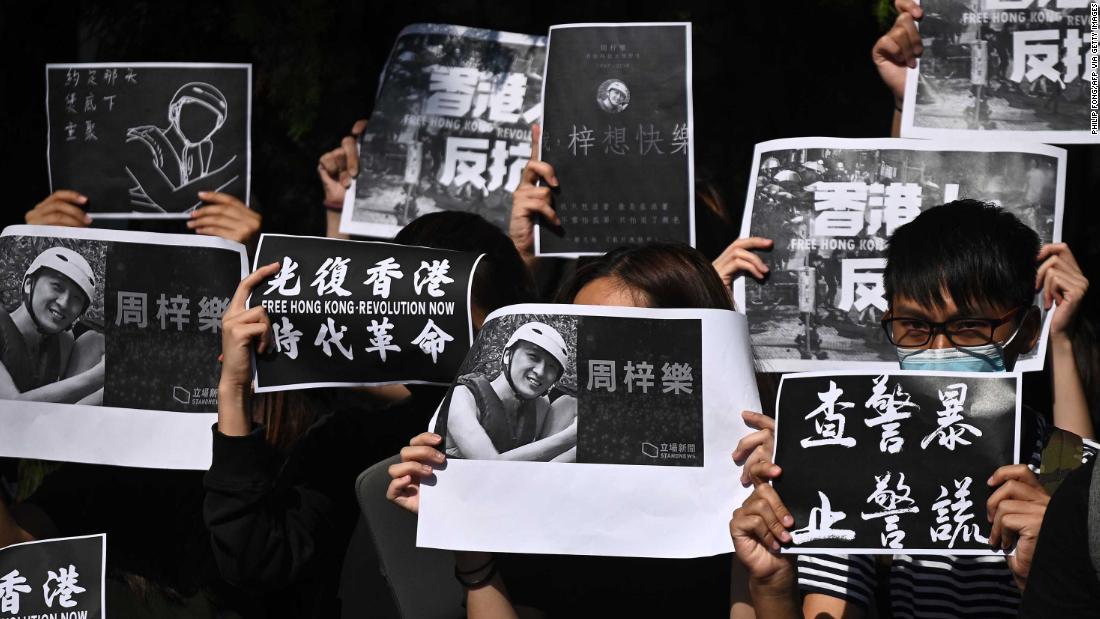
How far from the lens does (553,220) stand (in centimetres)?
276

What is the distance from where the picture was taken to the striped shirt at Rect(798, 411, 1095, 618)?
6.81ft

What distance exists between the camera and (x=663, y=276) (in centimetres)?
233

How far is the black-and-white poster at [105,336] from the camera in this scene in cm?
247

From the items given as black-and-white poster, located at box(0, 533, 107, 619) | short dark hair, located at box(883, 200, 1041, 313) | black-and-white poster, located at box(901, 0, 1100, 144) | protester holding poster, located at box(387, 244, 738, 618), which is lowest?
black-and-white poster, located at box(0, 533, 107, 619)

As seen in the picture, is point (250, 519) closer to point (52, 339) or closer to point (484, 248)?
point (52, 339)

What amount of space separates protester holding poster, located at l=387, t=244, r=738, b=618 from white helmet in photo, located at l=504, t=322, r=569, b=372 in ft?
0.77

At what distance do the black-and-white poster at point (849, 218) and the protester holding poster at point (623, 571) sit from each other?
10.7 inches

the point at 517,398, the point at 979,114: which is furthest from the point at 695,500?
the point at 979,114

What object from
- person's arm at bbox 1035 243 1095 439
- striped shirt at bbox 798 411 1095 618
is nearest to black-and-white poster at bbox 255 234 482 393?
striped shirt at bbox 798 411 1095 618

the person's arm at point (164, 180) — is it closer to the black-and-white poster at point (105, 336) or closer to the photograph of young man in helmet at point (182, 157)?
the photograph of young man in helmet at point (182, 157)

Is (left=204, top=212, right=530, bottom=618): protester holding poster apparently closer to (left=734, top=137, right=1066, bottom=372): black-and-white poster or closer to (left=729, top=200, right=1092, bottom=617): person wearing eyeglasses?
(left=734, top=137, right=1066, bottom=372): black-and-white poster

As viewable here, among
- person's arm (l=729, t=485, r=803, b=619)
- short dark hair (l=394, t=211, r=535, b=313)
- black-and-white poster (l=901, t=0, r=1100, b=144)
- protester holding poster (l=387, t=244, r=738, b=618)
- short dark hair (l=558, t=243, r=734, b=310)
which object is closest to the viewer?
person's arm (l=729, t=485, r=803, b=619)

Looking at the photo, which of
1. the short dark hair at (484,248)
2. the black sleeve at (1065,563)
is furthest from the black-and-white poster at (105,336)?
the black sleeve at (1065,563)

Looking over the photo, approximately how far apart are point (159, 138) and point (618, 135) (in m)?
1.04
